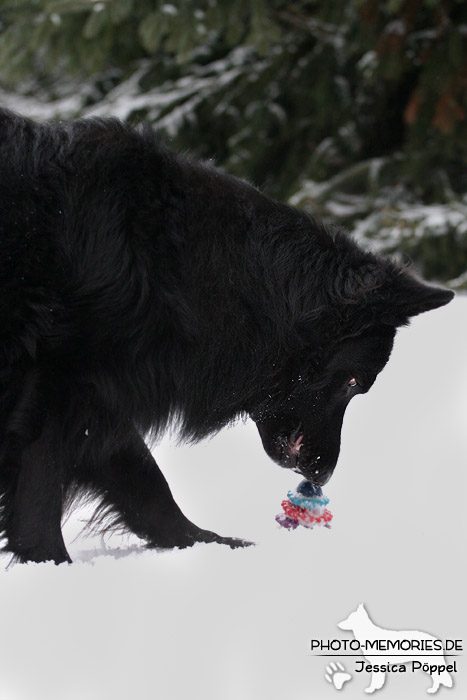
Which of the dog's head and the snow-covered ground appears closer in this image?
the snow-covered ground

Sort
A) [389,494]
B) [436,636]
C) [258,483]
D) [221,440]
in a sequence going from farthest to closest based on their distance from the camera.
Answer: [221,440] → [258,483] → [389,494] → [436,636]

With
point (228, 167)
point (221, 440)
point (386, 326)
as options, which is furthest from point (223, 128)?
point (386, 326)

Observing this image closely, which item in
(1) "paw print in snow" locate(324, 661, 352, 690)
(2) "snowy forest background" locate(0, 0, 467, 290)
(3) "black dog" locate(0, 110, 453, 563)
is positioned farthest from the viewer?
(2) "snowy forest background" locate(0, 0, 467, 290)

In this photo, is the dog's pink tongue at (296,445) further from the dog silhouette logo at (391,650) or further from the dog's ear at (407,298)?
the dog silhouette logo at (391,650)

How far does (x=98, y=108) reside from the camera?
31.0ft

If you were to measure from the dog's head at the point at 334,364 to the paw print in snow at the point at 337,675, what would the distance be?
3.81 ft

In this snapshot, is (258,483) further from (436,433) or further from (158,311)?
(158,311)

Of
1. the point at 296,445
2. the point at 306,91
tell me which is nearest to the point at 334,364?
the point at 296,445

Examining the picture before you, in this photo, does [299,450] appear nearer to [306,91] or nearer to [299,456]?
[299,456]

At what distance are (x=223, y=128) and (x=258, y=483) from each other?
6651mm

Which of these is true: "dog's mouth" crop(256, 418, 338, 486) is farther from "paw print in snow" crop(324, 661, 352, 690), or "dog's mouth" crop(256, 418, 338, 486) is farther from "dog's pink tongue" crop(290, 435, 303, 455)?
"paw print in snow" crop(324, 661, 352, 690)

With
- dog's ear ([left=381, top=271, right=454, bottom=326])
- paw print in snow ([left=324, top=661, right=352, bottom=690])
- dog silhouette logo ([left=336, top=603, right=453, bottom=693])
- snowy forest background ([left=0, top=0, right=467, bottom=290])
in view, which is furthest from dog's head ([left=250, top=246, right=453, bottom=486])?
snowy forest background ([left=0, top=0, right=467, bottom=290])

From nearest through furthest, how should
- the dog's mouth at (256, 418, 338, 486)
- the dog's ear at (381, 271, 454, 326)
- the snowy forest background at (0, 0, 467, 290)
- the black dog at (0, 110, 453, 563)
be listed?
the black dog at (0, 110, 453, 563) → the dog's ear at (381, 271, 454, 326) → the dog's mouth at (256, 418, 338, 486) → the snowy forest background at (0, 0, 467, 290)

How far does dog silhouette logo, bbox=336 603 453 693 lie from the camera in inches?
85.0
